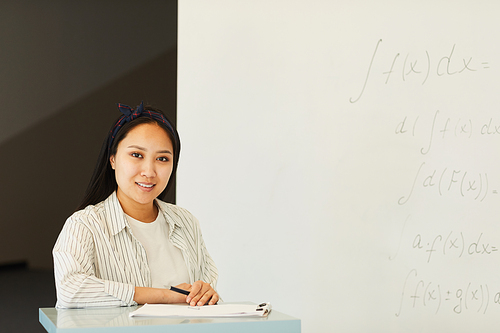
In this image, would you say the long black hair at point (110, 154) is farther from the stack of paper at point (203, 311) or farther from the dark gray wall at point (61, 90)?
the dark gray wall at point (61, 90)

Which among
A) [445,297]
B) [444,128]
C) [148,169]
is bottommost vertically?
[445,297]

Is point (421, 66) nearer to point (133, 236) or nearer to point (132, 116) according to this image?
point (132, 116)

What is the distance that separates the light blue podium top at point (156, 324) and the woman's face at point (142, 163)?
458 mm

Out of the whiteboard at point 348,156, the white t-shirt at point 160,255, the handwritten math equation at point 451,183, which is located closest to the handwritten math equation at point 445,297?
the whiteboard at point 348,156

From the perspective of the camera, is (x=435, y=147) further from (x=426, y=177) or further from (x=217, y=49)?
(x=217, y=49)

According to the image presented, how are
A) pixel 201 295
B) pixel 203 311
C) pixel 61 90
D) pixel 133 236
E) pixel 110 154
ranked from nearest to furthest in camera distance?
pixel 203 311
pixel 201 295
pixel 133 236
pixel 110 154
pixel 61 90

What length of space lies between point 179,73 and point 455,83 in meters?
1.30

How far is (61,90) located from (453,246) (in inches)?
74.5

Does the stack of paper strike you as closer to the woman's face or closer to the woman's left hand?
the woman's left hand

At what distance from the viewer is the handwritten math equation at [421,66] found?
2.37 meters

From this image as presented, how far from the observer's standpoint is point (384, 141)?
7.77ft

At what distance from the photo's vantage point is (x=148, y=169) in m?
1.46

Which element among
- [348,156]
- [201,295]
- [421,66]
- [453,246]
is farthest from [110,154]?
[453,246]

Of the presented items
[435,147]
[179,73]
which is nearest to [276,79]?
[179,73]
